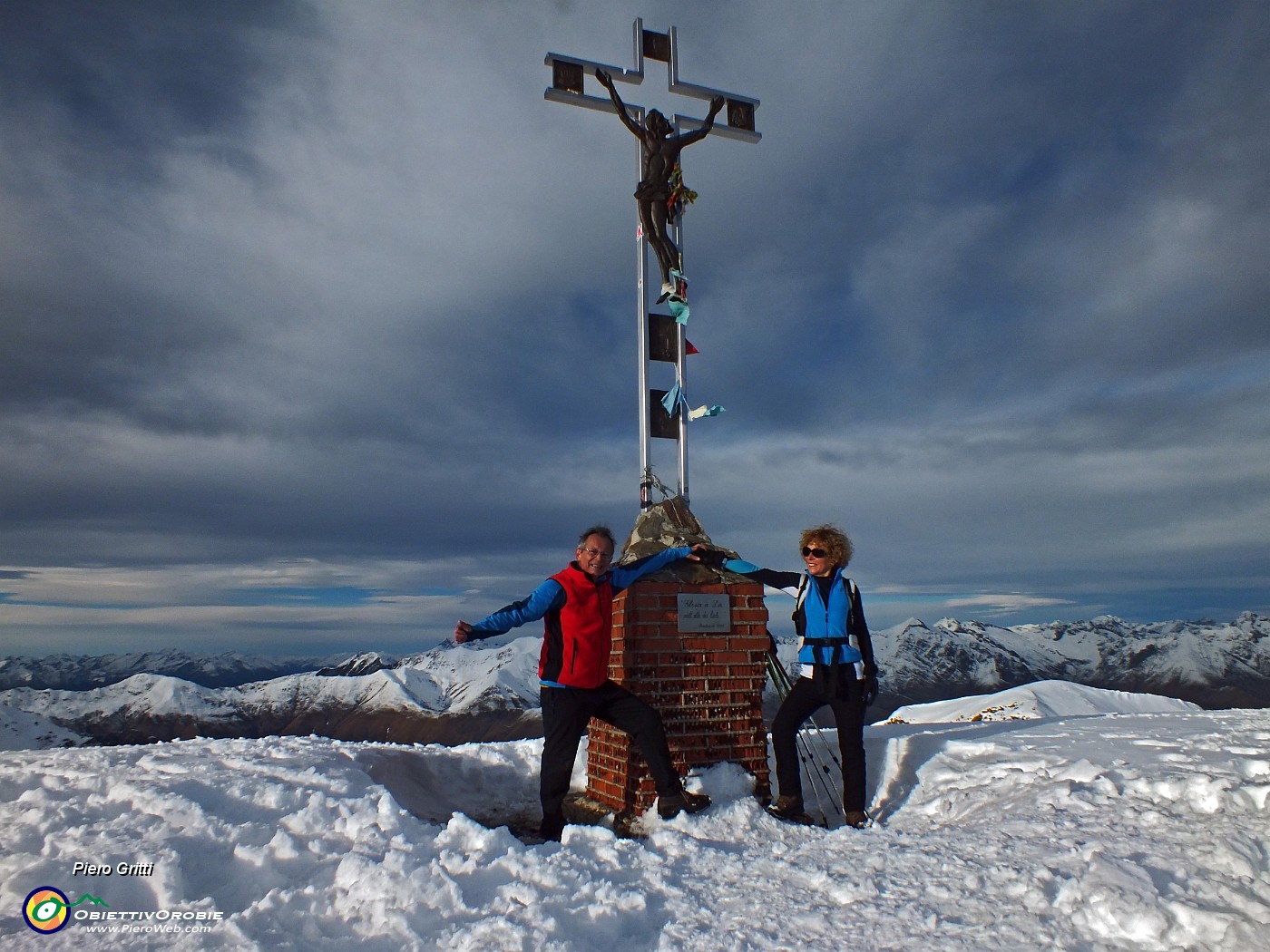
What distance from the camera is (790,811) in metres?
4.78

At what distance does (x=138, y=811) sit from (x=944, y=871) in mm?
3954

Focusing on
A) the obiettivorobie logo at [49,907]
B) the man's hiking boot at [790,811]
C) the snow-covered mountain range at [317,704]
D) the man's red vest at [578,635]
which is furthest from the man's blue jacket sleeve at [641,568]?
the snow-covered mountain range at [317,704]

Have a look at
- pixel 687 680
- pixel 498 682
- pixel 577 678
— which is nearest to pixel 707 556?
pixel 687 680

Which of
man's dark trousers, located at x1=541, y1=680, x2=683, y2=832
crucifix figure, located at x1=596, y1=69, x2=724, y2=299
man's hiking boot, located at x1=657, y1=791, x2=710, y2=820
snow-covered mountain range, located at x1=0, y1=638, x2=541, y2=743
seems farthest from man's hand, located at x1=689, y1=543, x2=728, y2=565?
snow-covered mountain range, located at x1=0, y1=638, x2=541, y2=743

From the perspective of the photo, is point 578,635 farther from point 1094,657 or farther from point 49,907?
point 1094,657

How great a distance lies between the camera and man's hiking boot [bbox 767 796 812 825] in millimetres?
4721

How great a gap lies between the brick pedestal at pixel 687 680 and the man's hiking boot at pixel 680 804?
1.36ft

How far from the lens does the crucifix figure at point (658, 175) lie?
7.39m

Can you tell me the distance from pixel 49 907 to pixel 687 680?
3714mm

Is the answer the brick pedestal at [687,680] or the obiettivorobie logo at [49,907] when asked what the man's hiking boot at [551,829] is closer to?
the brick pedestal at [687,680]

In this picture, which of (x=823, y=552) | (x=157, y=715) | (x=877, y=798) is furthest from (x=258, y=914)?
(x=157, y=715)

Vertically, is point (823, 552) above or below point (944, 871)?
above

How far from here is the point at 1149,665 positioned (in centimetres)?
16562

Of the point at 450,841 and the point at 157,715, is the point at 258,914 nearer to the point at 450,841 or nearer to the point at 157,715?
the point at 450,841
